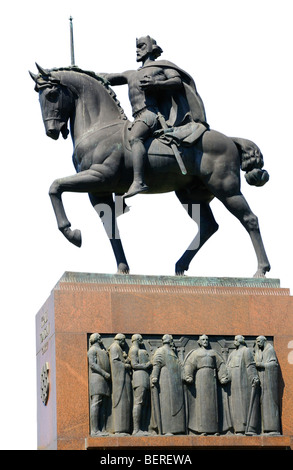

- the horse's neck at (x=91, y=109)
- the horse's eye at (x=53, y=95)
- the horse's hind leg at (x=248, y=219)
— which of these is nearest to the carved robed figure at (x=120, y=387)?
the horse's hind leg at (x=248, y=219)

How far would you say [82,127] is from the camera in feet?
85.6

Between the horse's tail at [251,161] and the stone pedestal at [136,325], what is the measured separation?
5.86 ft

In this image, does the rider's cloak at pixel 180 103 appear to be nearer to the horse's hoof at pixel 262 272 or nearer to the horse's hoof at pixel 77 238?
the horse's hoof at pixel 77 238

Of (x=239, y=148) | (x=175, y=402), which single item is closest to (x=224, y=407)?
(x=175, y=402)

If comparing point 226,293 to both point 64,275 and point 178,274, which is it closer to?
point 178,274

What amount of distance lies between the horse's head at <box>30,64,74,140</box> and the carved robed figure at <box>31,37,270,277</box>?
16 mm

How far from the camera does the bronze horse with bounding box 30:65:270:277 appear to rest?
2564 centimetres

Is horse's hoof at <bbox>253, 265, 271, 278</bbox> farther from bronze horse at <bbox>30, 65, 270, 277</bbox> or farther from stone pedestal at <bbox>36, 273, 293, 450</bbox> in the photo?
stone pedestal at <bbox>36, 273, 293, 450</bbox>

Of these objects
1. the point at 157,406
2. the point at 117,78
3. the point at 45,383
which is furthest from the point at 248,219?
the point at 45,383

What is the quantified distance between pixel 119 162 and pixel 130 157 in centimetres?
20

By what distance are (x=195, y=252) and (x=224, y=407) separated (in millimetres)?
2864

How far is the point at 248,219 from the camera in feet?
85.5

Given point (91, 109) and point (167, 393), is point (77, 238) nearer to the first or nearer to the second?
point (91, 109)

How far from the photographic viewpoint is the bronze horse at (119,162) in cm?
2564
